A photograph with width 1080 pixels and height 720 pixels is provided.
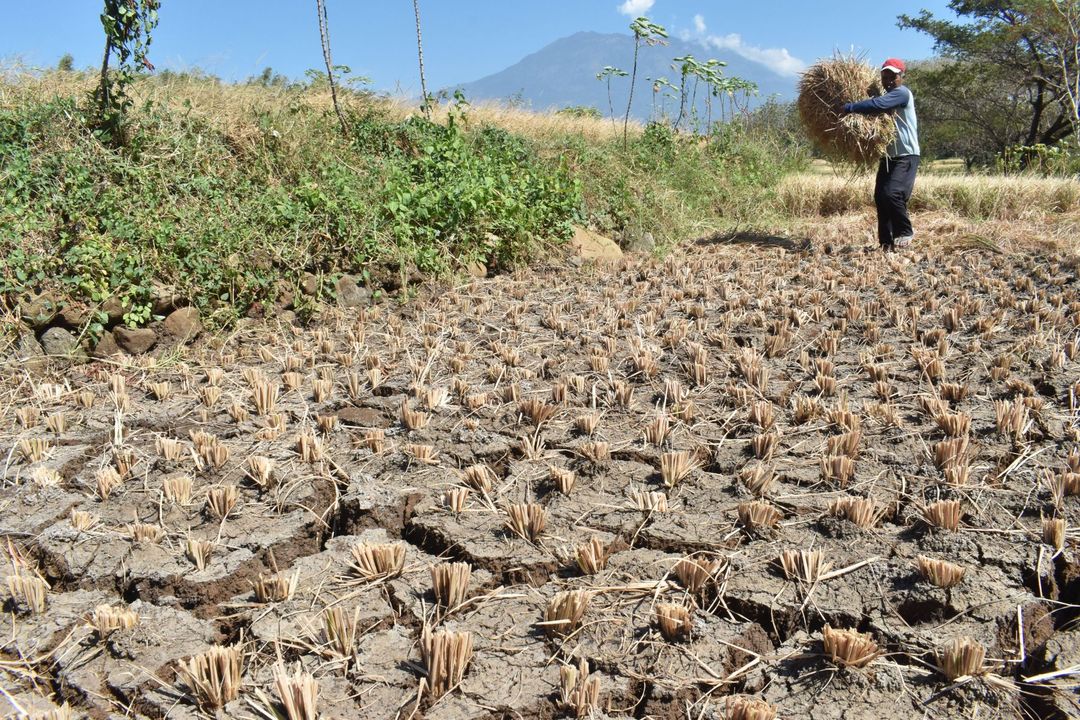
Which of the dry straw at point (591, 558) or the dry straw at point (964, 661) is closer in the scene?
the dry straw at point (964, 661)

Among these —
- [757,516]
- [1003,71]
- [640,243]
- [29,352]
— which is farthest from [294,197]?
[1003,71]

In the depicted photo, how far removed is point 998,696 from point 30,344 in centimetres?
424

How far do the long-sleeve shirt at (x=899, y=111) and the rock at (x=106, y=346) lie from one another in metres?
5.30

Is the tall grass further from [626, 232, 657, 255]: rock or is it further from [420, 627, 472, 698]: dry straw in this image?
[420, 627, 472, 698]: dry straw

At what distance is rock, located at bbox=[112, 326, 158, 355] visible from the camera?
4.11 metres

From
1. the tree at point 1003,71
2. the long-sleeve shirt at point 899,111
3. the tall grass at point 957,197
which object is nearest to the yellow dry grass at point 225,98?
the tall grass at point 957,197

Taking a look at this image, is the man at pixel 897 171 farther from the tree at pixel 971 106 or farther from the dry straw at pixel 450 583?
the tree at pixel 971 106

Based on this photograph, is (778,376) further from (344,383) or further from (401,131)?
(401,131)

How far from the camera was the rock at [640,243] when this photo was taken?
706 centimetres

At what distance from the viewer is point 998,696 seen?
1476 mm

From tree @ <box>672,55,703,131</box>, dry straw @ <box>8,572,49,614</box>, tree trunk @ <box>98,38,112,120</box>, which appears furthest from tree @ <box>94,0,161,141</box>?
tree @ <box>672,55,703,131</box>

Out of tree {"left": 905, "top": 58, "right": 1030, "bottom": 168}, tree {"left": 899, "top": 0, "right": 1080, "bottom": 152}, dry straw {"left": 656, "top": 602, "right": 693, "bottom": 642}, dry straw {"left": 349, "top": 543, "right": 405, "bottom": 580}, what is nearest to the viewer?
dry straw {"left": 656, "top": 602, "right": 693, "bottom": 642}

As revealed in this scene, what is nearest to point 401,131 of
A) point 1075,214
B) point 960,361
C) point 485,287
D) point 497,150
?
point 497,150

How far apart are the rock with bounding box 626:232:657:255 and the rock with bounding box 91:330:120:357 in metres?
4.35
